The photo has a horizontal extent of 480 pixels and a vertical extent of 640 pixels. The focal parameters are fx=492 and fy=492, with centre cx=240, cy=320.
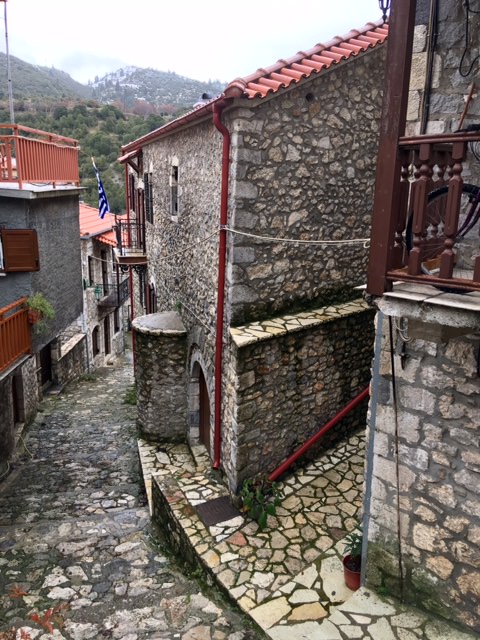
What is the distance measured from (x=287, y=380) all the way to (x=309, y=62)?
4.26 meters

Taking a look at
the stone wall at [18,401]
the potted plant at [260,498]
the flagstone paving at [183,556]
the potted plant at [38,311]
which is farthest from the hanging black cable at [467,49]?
the potted plant at [38,311]

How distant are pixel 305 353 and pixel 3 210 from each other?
19.0 ft

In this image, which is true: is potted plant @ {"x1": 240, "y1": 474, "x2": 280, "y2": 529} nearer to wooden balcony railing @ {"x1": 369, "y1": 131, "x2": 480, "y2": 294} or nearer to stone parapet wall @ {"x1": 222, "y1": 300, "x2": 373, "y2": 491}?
stone parapet wall @ {"x1": 222, "y1": 300, "x2": 373, "y2": 491}

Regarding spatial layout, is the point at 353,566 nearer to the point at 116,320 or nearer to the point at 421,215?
the point at 421,215

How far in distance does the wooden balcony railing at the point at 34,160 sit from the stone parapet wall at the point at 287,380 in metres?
4.69

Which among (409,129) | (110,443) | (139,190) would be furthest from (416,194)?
(139,190)

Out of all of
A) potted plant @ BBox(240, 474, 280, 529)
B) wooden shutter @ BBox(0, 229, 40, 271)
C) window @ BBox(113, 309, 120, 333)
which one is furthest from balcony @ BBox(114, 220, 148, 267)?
window @ BBox(113, 309, 120, 333)

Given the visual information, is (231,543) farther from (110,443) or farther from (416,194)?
(110,443)

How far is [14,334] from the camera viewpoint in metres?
8.45

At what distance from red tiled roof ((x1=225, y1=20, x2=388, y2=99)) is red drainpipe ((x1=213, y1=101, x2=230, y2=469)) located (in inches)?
17.3

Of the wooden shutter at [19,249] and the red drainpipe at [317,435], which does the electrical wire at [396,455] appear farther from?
the wooden shutter at [19,249]

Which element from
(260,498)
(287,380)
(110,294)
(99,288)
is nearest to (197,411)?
(287,380)

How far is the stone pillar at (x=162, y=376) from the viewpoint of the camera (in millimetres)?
9008

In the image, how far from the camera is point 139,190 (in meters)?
14.8
